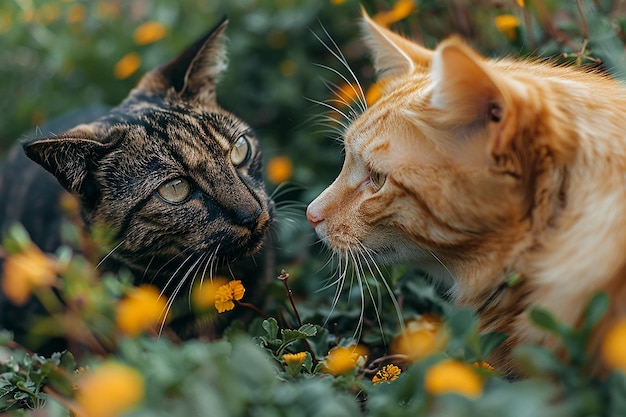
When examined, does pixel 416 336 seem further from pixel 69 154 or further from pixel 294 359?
pixel 69 154

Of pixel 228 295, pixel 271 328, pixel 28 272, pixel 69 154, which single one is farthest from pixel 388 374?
pixel 69 154

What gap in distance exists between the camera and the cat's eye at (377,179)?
1412 mm

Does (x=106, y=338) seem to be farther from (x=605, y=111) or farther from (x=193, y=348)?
(x=605, y=111)

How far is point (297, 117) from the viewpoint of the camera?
2.97 m

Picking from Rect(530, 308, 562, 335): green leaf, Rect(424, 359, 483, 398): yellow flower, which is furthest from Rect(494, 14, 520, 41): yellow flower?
Rect(424, 359, 483, 398): yellow flower

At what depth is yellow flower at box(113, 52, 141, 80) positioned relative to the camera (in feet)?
9.34

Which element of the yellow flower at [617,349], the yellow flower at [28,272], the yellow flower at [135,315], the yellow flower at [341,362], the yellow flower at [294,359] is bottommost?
the yellow flower at [341,362]

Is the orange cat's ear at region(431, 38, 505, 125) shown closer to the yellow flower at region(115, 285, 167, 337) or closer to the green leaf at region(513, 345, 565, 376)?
the green leaf at region(513, 345, 565, 376)

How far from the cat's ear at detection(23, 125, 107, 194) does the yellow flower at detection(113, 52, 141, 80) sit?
3.62 feet

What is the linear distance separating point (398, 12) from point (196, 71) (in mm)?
742

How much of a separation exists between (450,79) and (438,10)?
4.74ft

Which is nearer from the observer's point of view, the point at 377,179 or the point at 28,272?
the point at 28,272

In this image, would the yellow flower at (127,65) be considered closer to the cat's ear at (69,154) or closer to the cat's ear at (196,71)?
the cat's ear at (196,71)

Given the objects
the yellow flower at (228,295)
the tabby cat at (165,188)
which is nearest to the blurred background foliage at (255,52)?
the tabby cat at (165,188)
